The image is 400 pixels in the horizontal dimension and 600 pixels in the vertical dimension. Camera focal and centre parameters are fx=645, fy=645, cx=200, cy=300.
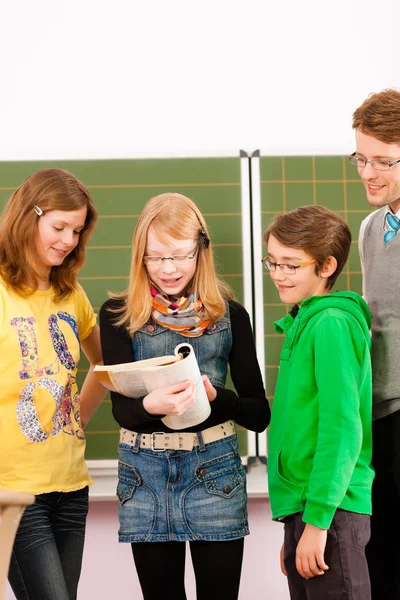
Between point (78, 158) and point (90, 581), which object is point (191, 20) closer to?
point (78, 158)

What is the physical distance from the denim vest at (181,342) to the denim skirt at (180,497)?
212 millimetres

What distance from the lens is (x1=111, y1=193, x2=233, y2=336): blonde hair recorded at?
5.59 ft

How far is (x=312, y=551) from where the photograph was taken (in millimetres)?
1461

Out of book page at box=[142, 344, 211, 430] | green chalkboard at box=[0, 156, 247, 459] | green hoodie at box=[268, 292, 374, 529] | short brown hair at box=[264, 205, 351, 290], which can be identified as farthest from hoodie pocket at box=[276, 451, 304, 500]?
green chalkboard at box=[0, 156, 247, 459]

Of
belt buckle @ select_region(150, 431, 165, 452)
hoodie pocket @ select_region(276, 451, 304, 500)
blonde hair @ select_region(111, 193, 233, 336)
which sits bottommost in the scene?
hoodie pocket @ select_region(276, 451, 304, 500)

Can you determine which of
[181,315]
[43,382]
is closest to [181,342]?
[181,315]

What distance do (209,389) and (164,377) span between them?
18 centimetres

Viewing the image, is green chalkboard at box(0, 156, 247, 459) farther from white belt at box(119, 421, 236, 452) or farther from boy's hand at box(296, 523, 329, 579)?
boy's hand at box(296, 523, 329, 579)

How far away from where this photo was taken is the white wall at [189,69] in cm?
264

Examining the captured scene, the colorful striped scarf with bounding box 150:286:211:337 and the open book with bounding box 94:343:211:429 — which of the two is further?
the colorful striped scarf with bounding box 150:286:211:337

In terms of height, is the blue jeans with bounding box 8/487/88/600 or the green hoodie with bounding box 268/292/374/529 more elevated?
the green hoodie with bounding box 268/292/374/529

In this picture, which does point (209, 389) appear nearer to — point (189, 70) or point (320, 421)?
point (320, 421)

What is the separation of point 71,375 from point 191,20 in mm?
1656

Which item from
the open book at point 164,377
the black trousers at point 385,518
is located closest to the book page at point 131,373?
the open book at point 164,377
